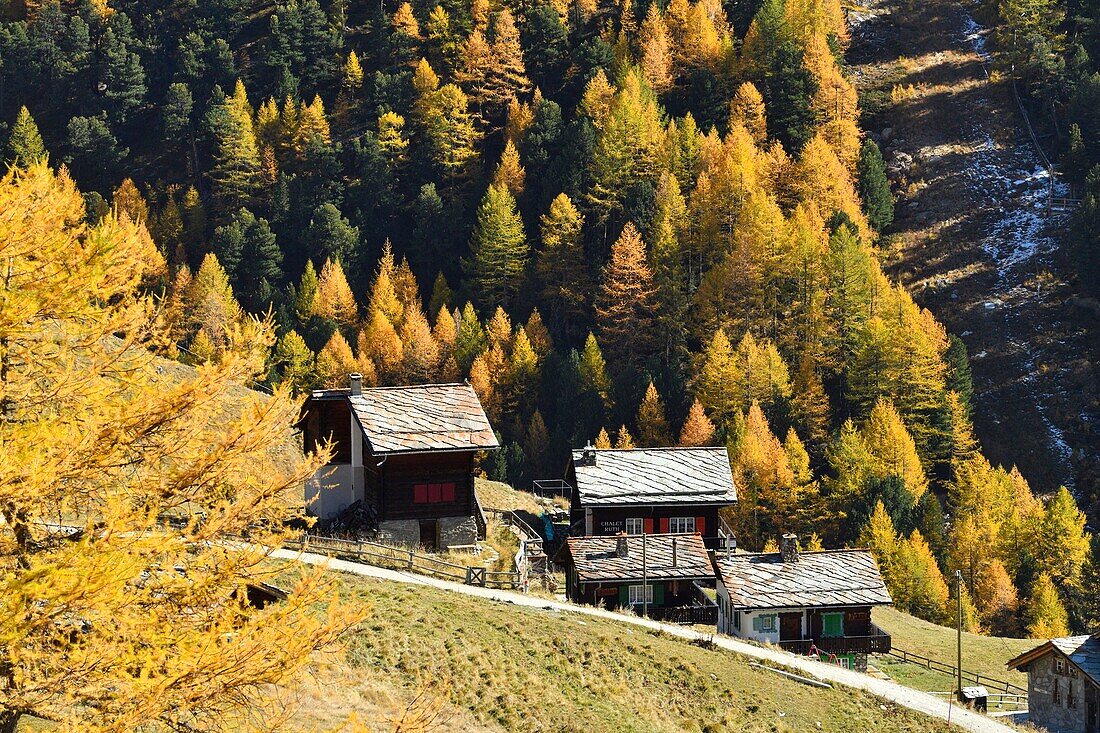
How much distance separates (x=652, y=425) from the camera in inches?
4279

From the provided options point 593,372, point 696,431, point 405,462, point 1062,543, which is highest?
point 593,372

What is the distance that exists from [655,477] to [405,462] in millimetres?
20652

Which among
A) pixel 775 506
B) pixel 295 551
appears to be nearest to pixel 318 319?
pixel 775 506

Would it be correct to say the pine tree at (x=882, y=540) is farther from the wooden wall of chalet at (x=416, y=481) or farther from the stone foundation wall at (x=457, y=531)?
the wooden wall of chalet at (x=416, y=481)

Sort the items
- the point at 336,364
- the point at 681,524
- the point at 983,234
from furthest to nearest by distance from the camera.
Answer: the point at 983,234, the point at 336,364, the point at 681,524

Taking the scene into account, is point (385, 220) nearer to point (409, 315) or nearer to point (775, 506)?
point (409, 315)

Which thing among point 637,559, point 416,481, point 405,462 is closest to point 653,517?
point 637,559

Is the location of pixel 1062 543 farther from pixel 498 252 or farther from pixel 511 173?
pixel 511 173

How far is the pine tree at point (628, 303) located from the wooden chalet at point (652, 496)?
50.7 meters

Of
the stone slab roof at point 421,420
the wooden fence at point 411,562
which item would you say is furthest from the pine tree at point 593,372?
the wooden fence at point 411,562

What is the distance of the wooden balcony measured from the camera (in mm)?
62156

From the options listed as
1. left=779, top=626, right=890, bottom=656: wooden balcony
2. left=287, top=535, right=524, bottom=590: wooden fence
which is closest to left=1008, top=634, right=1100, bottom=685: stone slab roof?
left=779, top=626, right=890, bottom=656: wooden balcony

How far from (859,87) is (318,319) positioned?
63579 millimetres

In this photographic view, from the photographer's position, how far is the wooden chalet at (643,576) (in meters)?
60.7
